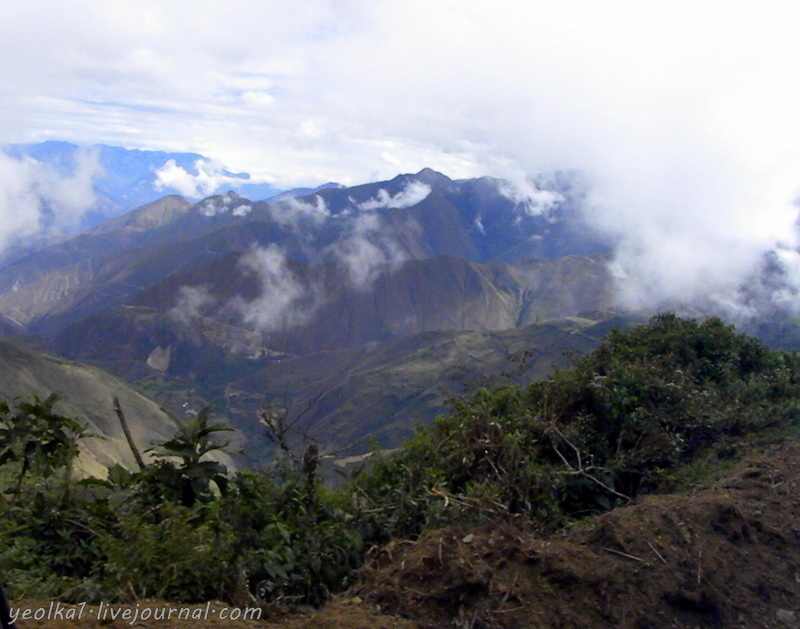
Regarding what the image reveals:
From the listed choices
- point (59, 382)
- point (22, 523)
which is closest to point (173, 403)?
point (59, 382)

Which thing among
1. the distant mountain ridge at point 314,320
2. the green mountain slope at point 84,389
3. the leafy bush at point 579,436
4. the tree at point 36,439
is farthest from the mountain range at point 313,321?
the tree at point 36,439

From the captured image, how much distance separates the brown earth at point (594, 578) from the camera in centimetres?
444

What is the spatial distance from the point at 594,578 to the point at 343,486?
155 inches

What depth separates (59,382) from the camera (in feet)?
174

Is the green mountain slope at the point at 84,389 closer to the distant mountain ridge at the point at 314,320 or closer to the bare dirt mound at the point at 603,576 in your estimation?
the distant mountain ridge at the point at 314,320

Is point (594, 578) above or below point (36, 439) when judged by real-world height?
above

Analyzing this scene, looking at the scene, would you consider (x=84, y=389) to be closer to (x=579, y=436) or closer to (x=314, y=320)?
(x=579, y=436)

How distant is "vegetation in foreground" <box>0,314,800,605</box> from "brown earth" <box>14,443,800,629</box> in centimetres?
65

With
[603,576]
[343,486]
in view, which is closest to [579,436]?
[343,486]

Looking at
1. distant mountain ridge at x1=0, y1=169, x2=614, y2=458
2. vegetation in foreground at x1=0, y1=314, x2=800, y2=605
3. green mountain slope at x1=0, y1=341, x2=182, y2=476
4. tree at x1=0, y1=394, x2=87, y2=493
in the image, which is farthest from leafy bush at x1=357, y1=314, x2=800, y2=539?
distant mountain ridge at x1=0, y1=169, x2=614, y2=458

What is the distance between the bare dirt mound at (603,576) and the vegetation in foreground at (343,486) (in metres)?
0.72

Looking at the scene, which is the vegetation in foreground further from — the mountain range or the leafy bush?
the mountain range

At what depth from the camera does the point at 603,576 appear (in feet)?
15.6

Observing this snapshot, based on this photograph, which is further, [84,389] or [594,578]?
[84,389]
